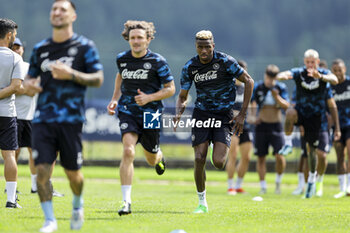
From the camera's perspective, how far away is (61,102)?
24.3ft

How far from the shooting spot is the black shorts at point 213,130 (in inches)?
397

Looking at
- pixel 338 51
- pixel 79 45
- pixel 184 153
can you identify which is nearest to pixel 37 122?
pixel 79 45

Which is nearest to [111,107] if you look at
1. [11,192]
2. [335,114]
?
[11,192]

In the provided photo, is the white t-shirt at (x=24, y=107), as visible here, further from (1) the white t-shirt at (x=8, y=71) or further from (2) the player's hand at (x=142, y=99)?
(2) the player's hand at (x=142, y=99)

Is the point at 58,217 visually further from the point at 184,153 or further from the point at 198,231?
the point at 184,153

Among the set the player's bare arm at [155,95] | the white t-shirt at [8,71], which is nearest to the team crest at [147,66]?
the player's bare arm at [155,95]

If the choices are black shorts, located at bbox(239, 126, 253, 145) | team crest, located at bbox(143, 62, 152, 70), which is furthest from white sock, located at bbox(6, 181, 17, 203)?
black shorts, located at bbox(239, 126, 253, 145)

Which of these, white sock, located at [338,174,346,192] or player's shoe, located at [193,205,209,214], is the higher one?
player's shoe, located at [193,205,209,214]

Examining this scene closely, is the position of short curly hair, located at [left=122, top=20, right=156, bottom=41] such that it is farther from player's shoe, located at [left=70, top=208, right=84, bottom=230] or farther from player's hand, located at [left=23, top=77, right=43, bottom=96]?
player's shoe, located at [left=70, top=208, right=84, bottom=230]

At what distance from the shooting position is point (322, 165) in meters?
14.9

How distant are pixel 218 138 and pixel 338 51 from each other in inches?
1681

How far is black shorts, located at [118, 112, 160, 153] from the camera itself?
9461 mm

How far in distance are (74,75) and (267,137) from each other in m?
10.2

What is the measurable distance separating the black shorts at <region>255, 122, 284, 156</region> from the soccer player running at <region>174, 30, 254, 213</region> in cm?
646
